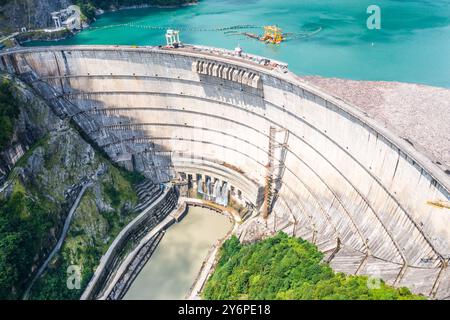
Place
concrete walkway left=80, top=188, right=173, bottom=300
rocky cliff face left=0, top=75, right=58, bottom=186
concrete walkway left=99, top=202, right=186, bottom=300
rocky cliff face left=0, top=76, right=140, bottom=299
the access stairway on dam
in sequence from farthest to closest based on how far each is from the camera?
the access stairway on dam → rocky cliff face left=0, top=75, right=58, bottom=186 → concrete walkway left=99, top=202, right=186, bottom=300 → concrete walkway left=80, top=188, right=173, bottom=300 → rocky cliff face left=0, top=76, right=140, bottom=299

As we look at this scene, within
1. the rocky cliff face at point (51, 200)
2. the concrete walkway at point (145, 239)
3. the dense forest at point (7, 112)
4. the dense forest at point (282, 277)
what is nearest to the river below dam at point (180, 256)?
the concrete walkway at point (145, 239)

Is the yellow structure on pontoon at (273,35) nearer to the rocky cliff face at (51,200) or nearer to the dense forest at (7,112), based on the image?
the rocky cliff face at (51,200)

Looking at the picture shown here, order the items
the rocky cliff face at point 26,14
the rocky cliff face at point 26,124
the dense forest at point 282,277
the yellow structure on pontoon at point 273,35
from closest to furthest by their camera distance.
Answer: the dense forest at point 282,277 < the rocky cliff face at point 26,124 < the yellow structure on pontoon at point 273,35 < the rocky cliff face at point 26,14


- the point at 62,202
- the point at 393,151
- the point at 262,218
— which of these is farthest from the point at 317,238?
the point at 62,202

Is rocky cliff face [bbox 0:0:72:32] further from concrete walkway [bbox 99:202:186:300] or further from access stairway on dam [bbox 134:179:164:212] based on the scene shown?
concrete walkway [bbox 99:202:186:300]

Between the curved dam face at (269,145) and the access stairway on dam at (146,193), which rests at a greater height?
the curved dam face at (269,145)

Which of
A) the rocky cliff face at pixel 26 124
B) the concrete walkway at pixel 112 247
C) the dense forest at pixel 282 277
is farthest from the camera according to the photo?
the rocky cliff face at pixel 26 124

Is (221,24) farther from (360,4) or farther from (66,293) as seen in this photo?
(66,293)

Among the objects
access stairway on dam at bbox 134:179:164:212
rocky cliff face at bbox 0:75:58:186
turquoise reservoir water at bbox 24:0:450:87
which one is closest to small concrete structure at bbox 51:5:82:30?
turquoise reservoir water at bbox 24:0:450:87
